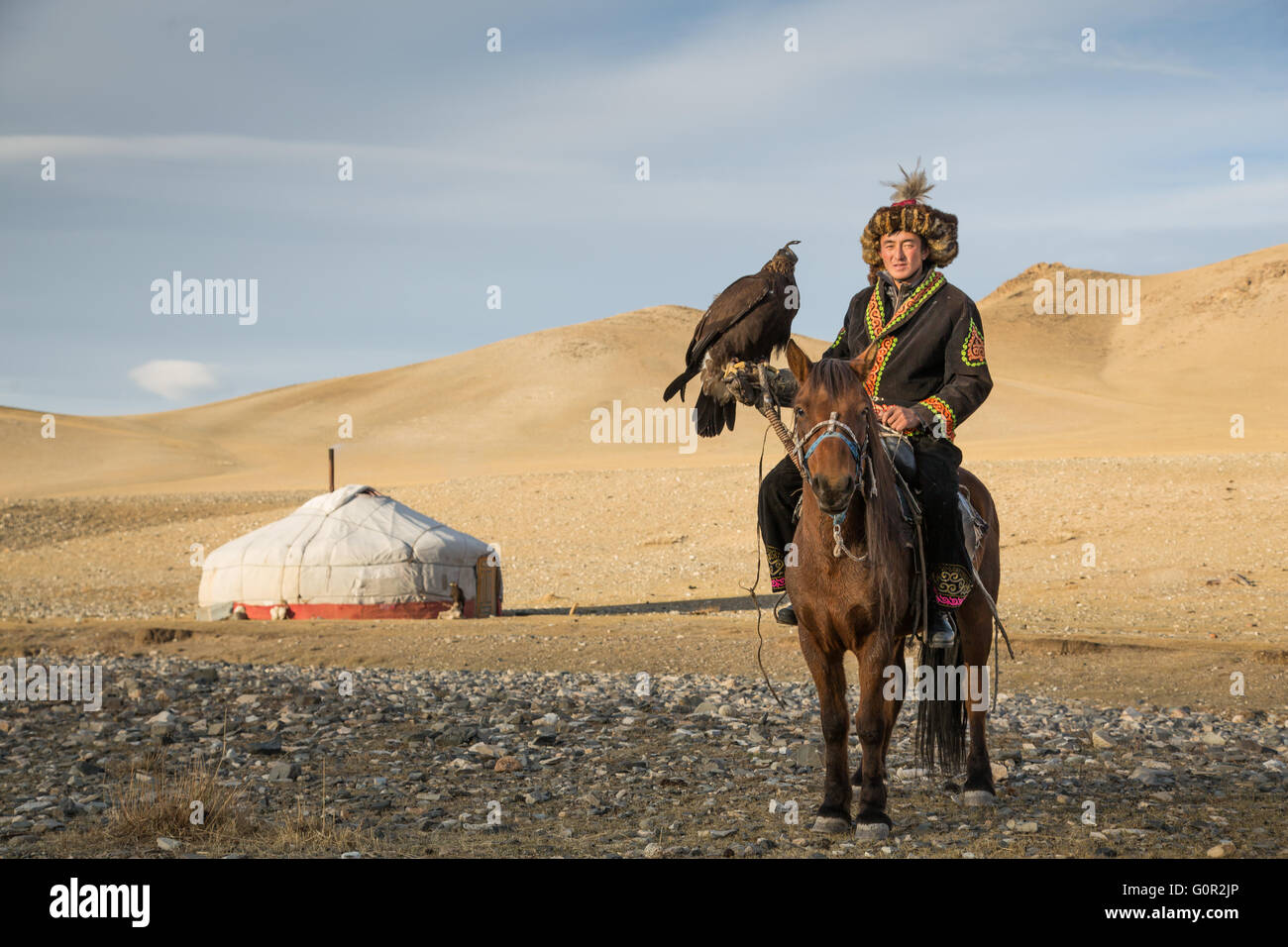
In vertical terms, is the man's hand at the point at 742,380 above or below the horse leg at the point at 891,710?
above

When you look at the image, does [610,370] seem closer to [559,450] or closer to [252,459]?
[559,450]

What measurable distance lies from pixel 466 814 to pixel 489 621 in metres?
12.7

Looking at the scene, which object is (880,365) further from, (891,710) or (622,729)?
(622,729)

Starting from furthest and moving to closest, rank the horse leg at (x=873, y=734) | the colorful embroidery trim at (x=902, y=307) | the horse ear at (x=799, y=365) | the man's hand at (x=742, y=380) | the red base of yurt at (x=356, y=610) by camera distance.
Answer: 1. the red base of yurt at (x=356, y=610)
2. the colorful embroidery trim at (x=902, y=307)
3. the horse leg at (x=873, y=734)
4. the horse ear at (x=799, y=365)
5. the man's hand at (x=742, y=380)

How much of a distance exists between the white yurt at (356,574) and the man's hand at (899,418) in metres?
15.0

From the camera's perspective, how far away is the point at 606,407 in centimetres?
7369

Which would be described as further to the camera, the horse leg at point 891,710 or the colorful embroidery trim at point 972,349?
the colorful embroidery trim at point 972,349

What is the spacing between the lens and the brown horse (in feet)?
16.0

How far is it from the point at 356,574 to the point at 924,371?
604 inches

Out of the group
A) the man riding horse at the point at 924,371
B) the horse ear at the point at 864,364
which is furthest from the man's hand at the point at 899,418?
the horse ear at the point at 864,364

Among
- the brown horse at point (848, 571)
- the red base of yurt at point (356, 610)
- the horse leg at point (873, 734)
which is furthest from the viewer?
the red base of yurt at point (356, 610)

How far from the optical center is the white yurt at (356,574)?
65.1 ft

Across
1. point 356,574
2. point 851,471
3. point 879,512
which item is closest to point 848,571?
point 879,512

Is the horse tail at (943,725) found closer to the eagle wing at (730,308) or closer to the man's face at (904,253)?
the man's face at (904,253)
